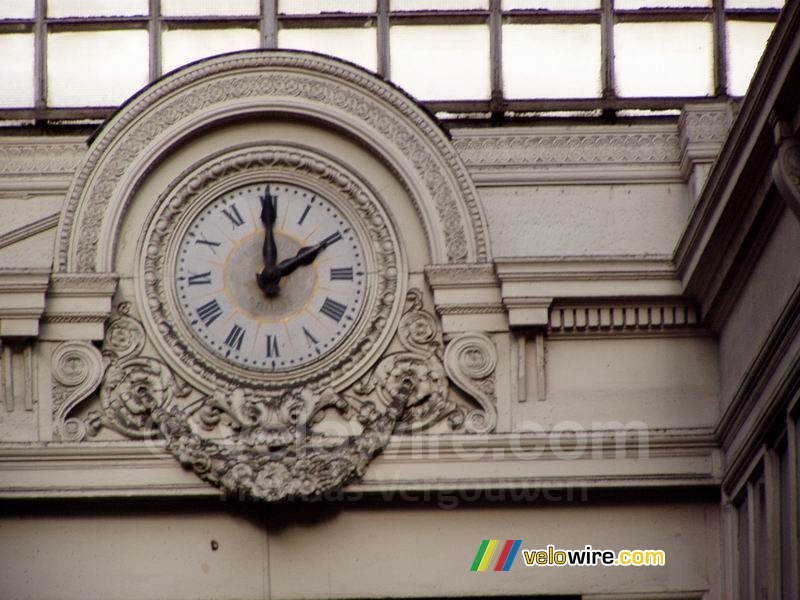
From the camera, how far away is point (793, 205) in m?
15.1

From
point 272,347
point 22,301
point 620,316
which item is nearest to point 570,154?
point 620,316

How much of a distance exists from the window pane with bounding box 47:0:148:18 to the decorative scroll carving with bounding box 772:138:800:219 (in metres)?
7.02

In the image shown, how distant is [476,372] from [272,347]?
1.49 meters

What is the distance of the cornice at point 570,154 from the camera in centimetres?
1905

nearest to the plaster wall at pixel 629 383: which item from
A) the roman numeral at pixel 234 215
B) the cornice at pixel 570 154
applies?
the cornice at pixel 570 154

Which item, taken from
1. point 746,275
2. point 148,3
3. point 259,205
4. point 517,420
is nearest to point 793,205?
point 746,275

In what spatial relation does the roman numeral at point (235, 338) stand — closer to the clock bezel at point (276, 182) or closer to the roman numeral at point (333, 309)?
the clock bezel at point (276, 182)

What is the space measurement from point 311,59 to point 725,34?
3675 mm

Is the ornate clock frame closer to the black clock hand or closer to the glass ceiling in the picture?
the black clock hand

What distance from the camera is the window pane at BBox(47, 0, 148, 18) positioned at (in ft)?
67.1

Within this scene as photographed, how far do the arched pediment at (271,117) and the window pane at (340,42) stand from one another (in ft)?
4.84

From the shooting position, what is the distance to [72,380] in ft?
60.2

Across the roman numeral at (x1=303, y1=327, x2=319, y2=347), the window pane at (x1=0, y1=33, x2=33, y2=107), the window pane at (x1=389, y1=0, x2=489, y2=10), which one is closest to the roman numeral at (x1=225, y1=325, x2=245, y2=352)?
the roman numeral at (x1=303, y1=327, x2=319, y2=347)

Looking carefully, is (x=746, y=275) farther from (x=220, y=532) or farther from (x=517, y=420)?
(x=220, y=532)
